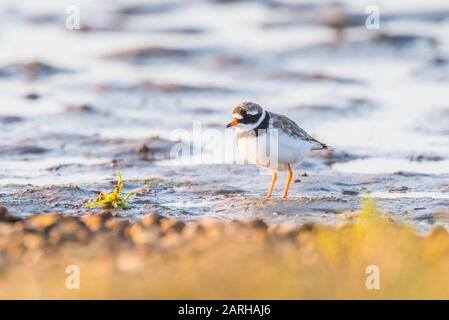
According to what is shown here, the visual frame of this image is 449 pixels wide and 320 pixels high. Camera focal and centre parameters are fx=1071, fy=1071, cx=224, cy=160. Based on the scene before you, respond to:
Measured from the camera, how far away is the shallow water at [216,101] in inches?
454

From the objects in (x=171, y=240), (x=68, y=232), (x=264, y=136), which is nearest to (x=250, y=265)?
(x=171, y=240)

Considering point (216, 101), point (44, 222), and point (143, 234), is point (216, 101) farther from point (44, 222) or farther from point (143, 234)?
point (143, 234)

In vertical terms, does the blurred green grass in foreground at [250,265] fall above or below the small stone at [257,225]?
below

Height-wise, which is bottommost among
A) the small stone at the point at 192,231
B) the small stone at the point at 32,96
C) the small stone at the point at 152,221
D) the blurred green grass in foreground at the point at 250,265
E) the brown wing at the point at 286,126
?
the blurred green grass in foreground at the point at 250,265

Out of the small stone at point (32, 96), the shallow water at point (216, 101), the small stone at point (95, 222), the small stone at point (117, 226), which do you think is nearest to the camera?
the small stone at point (117, 226)

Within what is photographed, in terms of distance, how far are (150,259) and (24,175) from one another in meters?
5.63

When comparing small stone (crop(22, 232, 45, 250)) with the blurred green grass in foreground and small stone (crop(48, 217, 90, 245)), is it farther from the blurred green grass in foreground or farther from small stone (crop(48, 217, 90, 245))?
the blurred green grass in foreground

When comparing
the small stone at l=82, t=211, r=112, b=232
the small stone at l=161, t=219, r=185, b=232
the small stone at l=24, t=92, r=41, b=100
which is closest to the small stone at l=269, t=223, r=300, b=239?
the small stone at l=161, t=219, r=185, b=232

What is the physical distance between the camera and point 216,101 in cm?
1730

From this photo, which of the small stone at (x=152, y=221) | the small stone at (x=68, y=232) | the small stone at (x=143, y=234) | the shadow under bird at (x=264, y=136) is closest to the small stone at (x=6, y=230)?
the small stone at (x=68, y=232)

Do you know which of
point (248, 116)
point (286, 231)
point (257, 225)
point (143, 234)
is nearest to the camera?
point (143, 234)

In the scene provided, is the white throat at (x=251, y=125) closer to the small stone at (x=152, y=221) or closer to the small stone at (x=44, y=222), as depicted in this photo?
the small stone at (x=152, y=221)
